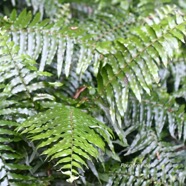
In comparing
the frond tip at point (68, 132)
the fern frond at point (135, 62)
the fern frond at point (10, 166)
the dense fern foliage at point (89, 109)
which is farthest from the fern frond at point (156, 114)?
the fern frond at point (10, 166)

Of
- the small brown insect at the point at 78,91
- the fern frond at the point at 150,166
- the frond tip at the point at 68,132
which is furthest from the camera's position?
the small brown insect at the point at 78,91

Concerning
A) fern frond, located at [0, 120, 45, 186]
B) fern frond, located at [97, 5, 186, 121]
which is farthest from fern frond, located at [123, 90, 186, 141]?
fern frond, located at [0, 120, 45, 186]

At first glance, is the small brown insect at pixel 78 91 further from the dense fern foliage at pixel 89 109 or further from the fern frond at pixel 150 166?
the fern frond at pixel 150 166

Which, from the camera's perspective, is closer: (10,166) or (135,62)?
(10,166)

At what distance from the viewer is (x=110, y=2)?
2303 mm

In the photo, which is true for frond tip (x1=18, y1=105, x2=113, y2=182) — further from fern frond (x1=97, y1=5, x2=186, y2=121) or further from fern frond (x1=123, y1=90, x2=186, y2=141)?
fern frond (x1=123, y1=90, x2=186, y2=141)

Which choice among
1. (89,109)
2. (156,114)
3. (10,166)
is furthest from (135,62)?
(10,166)

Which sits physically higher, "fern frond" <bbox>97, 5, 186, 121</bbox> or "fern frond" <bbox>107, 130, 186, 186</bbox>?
"fern frond" <bbox>97, 5, 186, 121</bbox>

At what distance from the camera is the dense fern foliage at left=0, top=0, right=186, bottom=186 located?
119cm

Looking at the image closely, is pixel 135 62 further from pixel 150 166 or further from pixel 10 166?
pixel 10 166

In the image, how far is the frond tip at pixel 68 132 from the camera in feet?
3.41

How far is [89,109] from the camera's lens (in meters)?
1.41

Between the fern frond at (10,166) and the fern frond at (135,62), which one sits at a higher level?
the fern frond at (135,62)

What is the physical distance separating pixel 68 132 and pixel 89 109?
1.04ft
